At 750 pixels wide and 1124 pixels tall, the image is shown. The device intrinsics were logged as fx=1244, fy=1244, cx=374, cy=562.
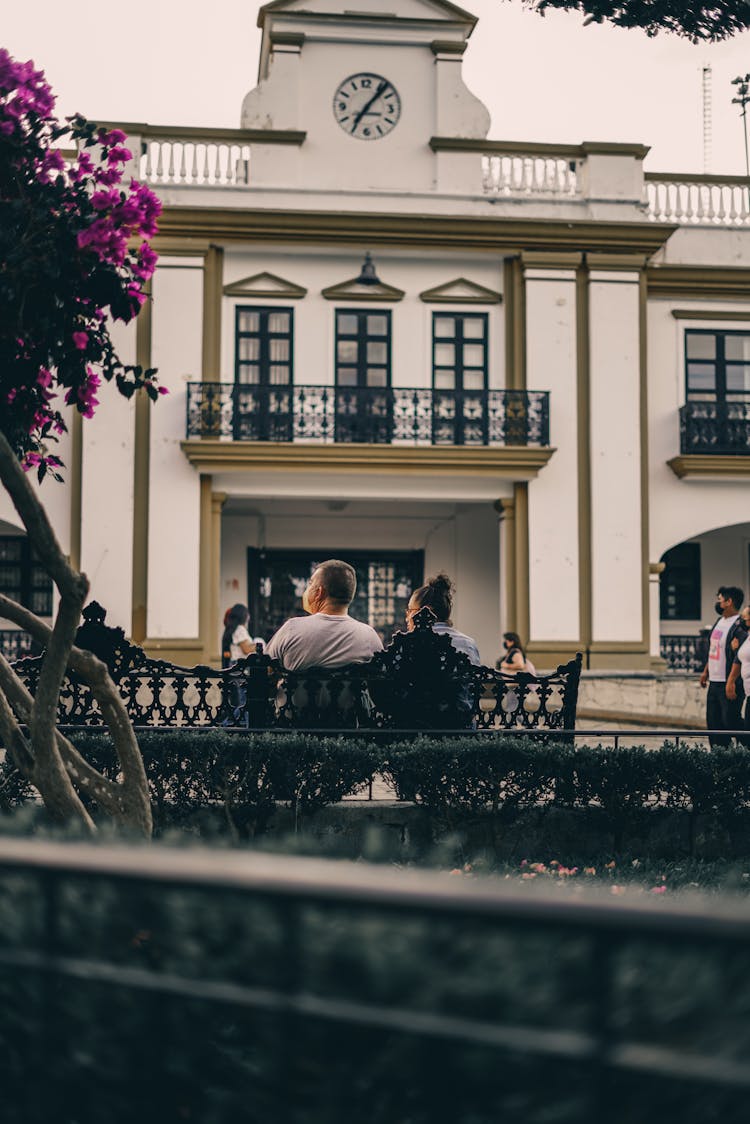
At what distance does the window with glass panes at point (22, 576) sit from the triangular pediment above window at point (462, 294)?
8148 millimetres

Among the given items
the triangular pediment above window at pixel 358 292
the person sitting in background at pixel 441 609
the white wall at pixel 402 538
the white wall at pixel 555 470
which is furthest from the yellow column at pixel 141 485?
the person sitting in background at pixel 441 609

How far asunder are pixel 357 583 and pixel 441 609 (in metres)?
14.4

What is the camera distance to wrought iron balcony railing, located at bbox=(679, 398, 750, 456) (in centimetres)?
2133

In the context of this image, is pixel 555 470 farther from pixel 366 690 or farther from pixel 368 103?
pixel 366 690

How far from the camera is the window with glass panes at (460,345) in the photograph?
20859mm

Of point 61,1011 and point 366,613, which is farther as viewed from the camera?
point 366,613

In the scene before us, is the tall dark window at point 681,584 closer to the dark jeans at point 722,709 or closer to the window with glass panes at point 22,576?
the dark jeans at point 722,709

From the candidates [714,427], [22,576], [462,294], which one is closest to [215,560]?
[22,576]

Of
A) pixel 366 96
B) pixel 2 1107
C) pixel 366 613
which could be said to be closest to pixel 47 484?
pixel 366 613

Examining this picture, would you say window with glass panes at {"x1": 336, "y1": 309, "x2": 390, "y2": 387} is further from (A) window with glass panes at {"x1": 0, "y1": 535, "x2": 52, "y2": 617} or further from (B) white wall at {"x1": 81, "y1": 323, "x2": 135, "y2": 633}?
(A) window with glass panes at {"x1": 0, "y1": 535, "x2": 52, "y2": 617}

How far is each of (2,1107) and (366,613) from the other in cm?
2095

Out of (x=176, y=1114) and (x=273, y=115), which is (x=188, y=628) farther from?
(x=176, y=1114)

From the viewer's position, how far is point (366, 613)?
2295 centimetres

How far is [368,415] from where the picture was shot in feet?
66.5
